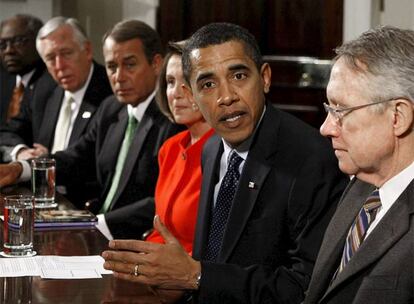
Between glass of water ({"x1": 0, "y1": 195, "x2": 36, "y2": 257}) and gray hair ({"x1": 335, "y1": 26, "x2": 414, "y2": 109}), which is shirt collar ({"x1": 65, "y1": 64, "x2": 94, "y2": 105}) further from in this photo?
gray hair ({"x1": 335, "y1": 26, "x2": 414, "y2": 109})

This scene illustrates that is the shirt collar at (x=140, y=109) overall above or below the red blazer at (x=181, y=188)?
above

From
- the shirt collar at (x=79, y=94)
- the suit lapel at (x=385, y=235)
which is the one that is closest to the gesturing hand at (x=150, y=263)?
the suit lapel at (x=385, y=235)

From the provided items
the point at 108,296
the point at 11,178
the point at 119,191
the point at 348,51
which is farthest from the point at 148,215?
the point at 348,51

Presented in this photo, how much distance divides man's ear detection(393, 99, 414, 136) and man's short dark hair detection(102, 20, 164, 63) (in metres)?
2.44

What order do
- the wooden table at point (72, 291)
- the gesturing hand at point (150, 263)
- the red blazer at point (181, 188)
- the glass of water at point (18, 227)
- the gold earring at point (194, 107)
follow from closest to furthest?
the wooden table at point (72, 291) < the gesturing hand at point (150, 263) < the glass of water at point (18, 227) < the red blazer at point (181, 188) < the gold earring at point (194, 107)

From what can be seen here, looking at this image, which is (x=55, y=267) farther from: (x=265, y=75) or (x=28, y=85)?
(x=28, y=85)

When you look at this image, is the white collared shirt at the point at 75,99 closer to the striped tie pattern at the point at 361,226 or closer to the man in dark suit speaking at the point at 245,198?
the man in dark suit speaking at the point at 245,198

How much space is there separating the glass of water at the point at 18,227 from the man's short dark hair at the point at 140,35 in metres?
1.71

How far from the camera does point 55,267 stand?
2.40 m

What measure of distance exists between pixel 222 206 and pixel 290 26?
147 inches

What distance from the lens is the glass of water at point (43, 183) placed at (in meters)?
3.34

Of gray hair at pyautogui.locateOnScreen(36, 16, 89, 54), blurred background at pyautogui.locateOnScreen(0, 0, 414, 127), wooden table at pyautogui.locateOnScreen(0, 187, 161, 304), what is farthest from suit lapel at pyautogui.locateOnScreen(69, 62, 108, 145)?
wooden table at pyautogui.locateOnScreen(0, 187, 161, 304)

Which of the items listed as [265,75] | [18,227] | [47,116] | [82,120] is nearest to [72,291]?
[18,227]

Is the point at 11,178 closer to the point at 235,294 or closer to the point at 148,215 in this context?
the point at 148,215
